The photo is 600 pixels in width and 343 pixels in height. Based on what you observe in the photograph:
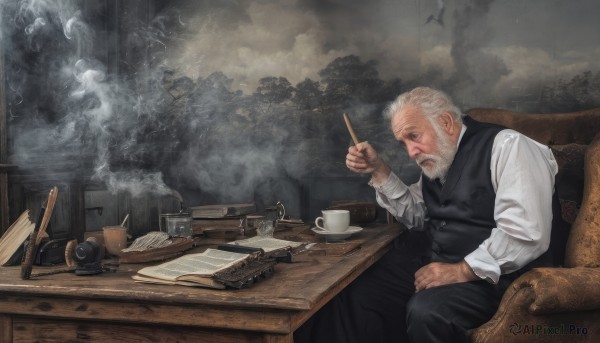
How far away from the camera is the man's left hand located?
2.58 metres

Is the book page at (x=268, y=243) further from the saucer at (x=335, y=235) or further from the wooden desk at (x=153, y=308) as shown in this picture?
the wooden desk at (x=153, y=308)

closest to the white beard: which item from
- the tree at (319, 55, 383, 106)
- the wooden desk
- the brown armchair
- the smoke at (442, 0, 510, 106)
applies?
the brown armchair

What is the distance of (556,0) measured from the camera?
13.3 feet

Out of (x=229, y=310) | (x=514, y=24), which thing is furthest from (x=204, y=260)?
(x=514, y=24)

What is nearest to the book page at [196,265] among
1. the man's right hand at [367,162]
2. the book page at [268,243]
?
the book page at [268,243]

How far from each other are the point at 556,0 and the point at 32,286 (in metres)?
3.72

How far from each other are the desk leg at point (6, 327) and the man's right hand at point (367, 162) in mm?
1916

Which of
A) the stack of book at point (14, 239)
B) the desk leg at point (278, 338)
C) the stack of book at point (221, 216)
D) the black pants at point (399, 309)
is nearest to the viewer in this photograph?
the desk leg at point (278, 338)

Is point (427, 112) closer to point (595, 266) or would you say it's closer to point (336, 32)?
point (595, 266)

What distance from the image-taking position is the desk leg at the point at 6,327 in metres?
2.13

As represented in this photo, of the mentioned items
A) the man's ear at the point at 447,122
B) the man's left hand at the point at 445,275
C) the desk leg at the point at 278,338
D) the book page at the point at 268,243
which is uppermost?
the man's ear at the point at 447,122

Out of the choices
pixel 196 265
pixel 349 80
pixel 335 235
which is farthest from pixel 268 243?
pixel 349 80

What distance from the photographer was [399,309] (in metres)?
3.11

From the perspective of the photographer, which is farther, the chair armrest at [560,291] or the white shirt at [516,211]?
the white shirt at [516,211]
